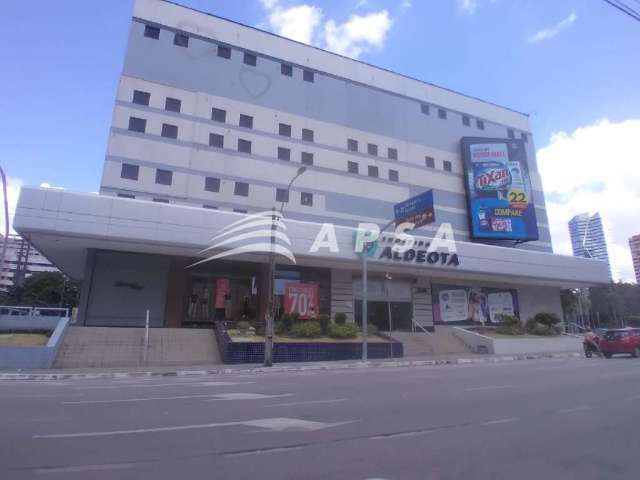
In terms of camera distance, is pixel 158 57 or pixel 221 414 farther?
pixel 158 57

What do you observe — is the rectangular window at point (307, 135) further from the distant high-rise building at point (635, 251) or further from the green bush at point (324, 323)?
the distant high-rise building at point (635, 251)

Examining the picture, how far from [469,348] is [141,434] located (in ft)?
90.3

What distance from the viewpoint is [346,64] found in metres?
40.6

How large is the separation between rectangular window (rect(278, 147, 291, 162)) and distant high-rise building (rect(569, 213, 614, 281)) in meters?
60.6

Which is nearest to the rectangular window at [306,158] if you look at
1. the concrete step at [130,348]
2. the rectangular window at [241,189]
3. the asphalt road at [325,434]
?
the rectangular window at [241,189]

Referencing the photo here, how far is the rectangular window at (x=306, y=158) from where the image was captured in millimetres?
35044

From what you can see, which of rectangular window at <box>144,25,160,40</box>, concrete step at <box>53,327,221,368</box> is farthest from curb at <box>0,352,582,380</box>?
rectangular window at <box>144,25,160,40</box>

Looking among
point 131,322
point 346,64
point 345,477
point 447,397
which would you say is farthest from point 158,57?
point 345,477

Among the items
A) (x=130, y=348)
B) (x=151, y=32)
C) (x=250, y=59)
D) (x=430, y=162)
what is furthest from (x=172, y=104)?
(x=430, y=162)

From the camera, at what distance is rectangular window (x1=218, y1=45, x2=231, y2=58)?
35125 millimetres

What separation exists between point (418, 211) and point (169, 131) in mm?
18582

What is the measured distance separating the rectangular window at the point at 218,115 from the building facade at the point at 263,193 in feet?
0.41

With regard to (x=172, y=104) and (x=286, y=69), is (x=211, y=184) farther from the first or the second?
(x=286, y=69)

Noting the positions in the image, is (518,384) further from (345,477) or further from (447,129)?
(447,129)
